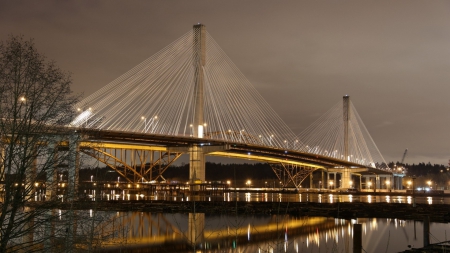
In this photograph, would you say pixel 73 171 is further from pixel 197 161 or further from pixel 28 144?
pixel 197 161

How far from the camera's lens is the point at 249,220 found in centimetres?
3331

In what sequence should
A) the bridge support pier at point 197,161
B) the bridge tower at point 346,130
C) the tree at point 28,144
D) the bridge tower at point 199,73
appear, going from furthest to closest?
the bridge tower at point 346,130 → the bridge support pier at point 197,161 → the bridge tower at point 199,73 → the tree at point 28,144

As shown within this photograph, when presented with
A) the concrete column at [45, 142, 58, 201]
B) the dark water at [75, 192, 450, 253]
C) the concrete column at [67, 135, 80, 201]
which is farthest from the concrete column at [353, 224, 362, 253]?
the concrete column at [45, 142, 58, 201]

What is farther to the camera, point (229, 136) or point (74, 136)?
point (229, 136)

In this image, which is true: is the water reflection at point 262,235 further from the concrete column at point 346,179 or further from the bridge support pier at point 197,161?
the concrete column at point 346,179

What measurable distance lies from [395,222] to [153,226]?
16673 mm

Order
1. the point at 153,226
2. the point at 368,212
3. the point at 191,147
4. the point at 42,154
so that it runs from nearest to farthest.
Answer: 1. the point at 42,154
2. the point at 153,226
3. the point at 368,212
4. the point at 191,147

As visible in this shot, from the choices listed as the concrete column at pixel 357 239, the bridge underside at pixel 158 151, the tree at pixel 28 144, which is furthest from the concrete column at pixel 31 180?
the bridge underside at pixel 158 151

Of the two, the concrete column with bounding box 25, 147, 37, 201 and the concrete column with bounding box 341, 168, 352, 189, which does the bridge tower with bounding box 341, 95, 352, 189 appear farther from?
the concrete column with bounding box 25, 147, 37, 201

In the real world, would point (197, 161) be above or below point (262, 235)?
above

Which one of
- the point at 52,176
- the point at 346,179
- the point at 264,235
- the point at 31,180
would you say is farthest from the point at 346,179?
the point at 31,180

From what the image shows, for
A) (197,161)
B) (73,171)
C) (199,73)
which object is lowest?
(73,171)

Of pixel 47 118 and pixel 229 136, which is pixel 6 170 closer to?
pixel 47 118


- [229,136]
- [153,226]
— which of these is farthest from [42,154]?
[229,136]
